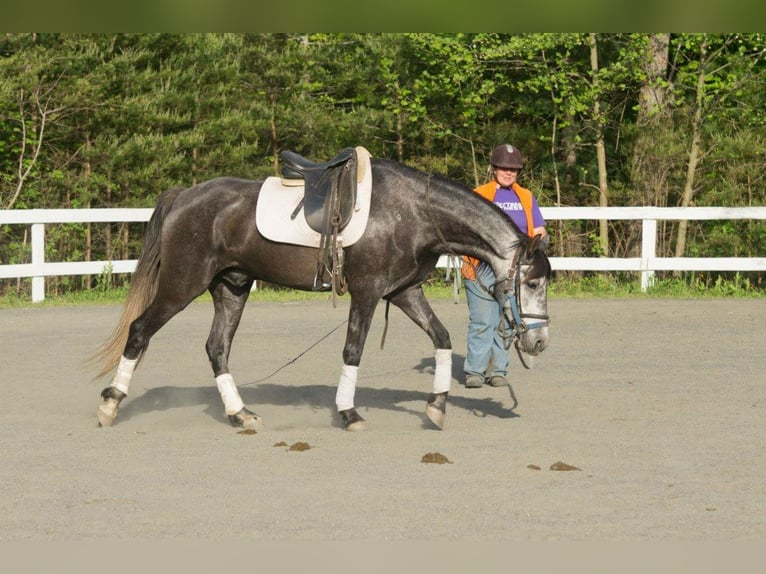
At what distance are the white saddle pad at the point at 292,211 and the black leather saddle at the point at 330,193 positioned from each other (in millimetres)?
43

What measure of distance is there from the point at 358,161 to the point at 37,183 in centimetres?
1836

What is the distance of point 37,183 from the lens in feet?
78.8

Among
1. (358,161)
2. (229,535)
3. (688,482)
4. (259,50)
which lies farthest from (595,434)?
(259,50)

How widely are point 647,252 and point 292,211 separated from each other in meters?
10.9

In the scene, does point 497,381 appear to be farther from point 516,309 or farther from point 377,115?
point 377,115

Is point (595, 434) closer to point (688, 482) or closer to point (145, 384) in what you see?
point (688, 482)

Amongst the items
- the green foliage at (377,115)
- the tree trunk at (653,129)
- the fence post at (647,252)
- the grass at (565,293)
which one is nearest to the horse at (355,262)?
the grass at (565,293)

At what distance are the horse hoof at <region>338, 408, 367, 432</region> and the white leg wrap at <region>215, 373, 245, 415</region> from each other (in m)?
0.68

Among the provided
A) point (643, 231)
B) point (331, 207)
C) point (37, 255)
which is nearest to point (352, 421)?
point (331, 207)

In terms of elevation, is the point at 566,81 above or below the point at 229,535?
above

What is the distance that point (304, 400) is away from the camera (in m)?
8.56

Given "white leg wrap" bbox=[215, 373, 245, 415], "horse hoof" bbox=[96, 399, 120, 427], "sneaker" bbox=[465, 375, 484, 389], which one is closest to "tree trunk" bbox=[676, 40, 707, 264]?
"sneaker" bbox=[465, 375, 484, 389]

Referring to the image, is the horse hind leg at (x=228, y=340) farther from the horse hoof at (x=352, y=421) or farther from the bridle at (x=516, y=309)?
the bridle at (x=516, y=309)

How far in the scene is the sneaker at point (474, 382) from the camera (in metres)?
9.19
